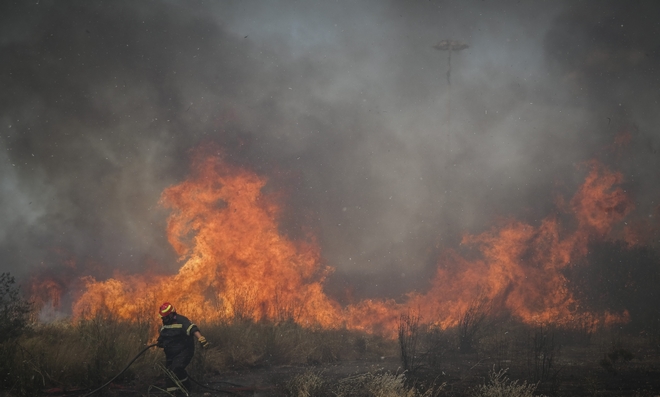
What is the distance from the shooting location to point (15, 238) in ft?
84.2

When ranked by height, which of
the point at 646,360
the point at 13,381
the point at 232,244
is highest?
the point at 232,244

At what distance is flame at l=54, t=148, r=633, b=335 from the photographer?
17891 mm

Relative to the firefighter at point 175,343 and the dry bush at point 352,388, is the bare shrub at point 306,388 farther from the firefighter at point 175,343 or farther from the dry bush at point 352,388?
the firefighter at point 175,343

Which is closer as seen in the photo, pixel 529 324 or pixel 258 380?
pixel 258 380

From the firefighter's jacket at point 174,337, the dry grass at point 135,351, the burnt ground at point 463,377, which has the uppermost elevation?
the firefighter's jacket at point 174,337

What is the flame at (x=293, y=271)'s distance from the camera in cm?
1789

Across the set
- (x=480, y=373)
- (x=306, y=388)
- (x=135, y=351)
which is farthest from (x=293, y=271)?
(x=306, y=388)

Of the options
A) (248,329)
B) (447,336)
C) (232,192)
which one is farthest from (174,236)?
(447,336)

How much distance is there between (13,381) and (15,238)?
916 inches

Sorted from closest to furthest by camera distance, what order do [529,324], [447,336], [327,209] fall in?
1. [447,336]
2. [529,324]
3. [327,209]

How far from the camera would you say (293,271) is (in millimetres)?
19984

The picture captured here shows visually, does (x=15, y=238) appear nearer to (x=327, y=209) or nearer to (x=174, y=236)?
(x=174, y=236)

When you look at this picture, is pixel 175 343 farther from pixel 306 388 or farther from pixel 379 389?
pixel 379 389

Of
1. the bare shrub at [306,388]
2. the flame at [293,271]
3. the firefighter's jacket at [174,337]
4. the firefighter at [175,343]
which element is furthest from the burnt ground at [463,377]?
the flame at [293,271]
